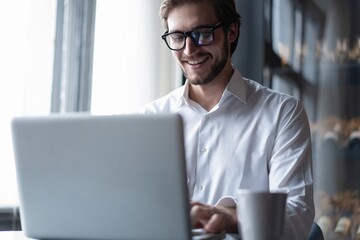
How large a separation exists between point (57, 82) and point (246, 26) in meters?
0.99

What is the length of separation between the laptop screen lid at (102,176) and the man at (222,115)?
0.60 meters

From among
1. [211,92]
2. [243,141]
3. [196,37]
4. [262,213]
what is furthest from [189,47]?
[262,213]

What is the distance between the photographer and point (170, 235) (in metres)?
1.16

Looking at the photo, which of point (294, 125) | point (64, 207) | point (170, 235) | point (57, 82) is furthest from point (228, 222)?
point (57, 82)

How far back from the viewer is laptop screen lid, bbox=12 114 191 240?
1.15 meters

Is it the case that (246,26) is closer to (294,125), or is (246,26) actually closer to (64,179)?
(294,125)

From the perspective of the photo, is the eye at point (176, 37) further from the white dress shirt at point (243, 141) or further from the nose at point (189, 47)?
the white dress shirt at point (243, 141)

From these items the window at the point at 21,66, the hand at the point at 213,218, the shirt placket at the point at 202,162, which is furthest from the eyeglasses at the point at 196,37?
the hand at the point at 213,218

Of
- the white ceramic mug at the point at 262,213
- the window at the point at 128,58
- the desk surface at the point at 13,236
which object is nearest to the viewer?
the white ceramic mug at the point at 262,213

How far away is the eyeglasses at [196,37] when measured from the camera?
1.97 meters

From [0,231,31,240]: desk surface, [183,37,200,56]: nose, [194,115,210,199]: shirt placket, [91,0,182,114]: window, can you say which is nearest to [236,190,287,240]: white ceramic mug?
[0,231,31,240]: desk surface

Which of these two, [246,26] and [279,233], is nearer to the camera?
[279,233]

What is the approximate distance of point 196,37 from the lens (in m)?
1.99

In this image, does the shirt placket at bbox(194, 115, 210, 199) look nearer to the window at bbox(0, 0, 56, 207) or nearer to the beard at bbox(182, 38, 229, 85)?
the beard at bbox(182, 38, 229, 85)
